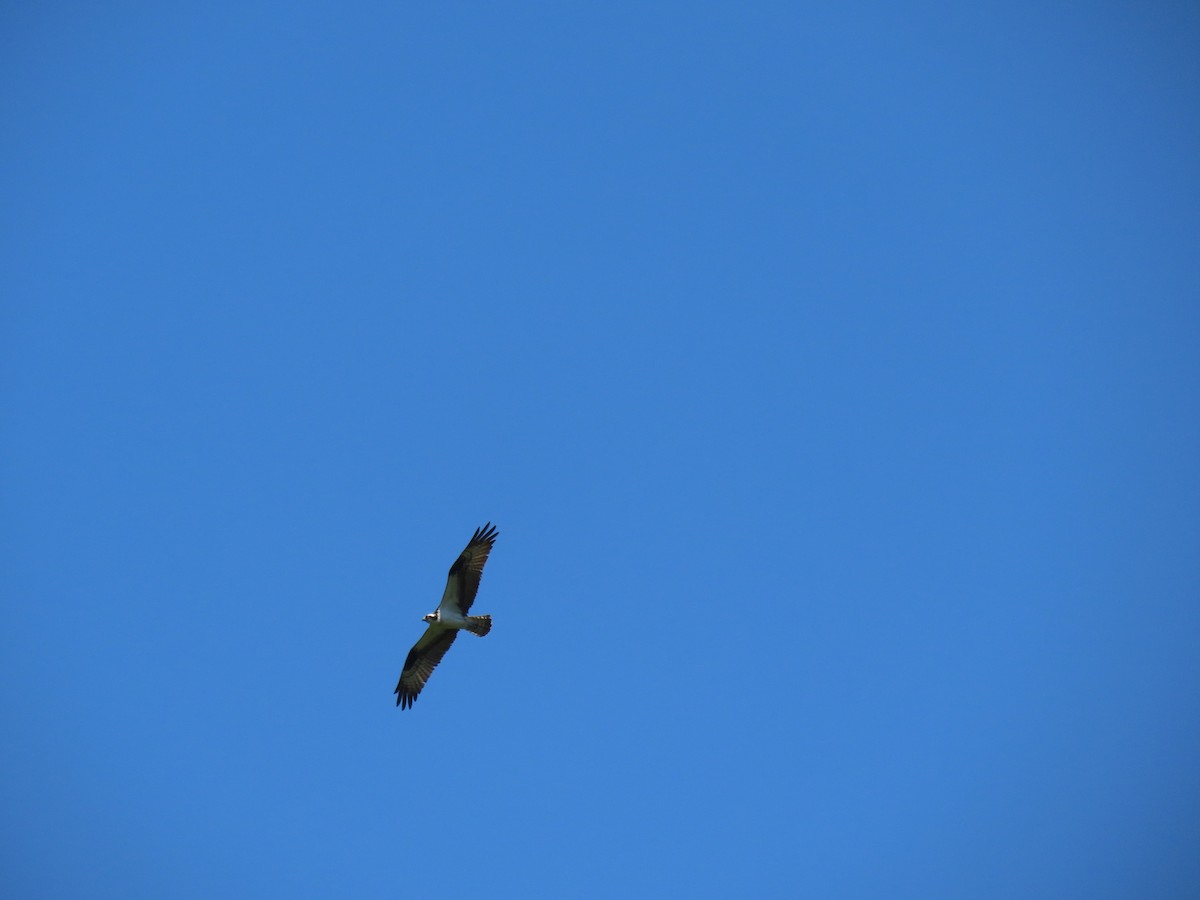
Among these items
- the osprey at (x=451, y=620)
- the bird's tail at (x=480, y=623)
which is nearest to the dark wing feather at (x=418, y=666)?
the osprey at (x=451, y=620)

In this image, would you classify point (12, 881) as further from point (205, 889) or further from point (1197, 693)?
point (1197, 693)

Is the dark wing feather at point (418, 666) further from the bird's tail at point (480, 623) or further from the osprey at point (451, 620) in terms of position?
the bird's tail at point (480, 623)

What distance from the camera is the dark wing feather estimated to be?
2056cm

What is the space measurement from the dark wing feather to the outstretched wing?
155 cm

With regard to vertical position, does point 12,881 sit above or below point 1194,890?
below

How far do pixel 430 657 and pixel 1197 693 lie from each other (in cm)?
6321

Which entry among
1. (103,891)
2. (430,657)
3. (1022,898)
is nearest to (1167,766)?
(1022,898)

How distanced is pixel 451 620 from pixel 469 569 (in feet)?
4.43

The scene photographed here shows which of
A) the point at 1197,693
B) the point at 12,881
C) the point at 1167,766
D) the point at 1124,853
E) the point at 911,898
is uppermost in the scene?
the point at 1197,693

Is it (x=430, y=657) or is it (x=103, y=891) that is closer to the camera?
(x=430, y=657)

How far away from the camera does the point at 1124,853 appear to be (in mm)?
58781

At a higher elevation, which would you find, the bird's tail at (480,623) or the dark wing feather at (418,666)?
the bird's tail at (480,623)

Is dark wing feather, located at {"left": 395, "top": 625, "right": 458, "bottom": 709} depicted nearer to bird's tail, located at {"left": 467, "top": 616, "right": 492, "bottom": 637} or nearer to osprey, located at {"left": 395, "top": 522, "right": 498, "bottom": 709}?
osprey, located at {"left": 395, "top": 522, "right": 498, "bottom": 709}

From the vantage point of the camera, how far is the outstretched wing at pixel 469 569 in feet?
62.1
